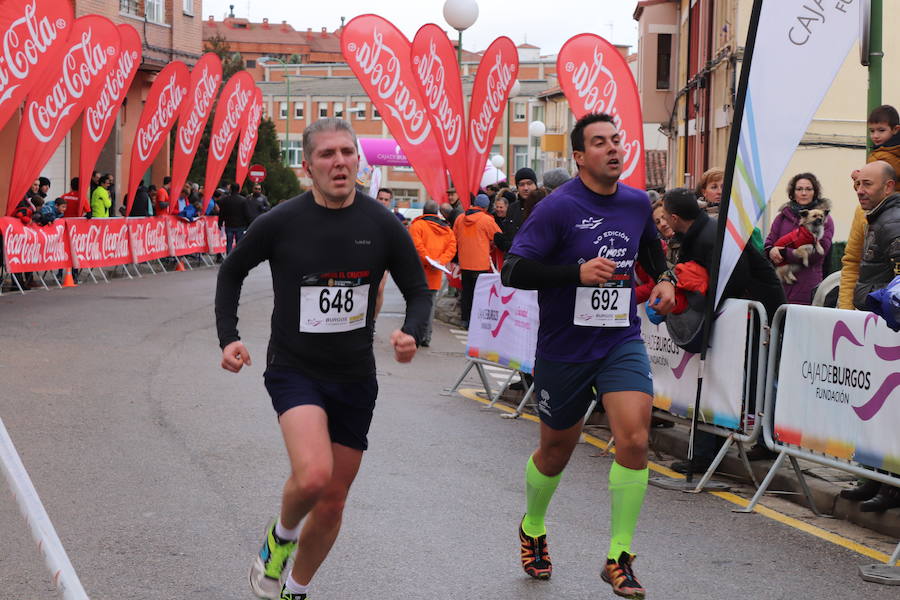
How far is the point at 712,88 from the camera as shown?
32.7m

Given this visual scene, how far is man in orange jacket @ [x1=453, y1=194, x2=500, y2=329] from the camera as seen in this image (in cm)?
1692

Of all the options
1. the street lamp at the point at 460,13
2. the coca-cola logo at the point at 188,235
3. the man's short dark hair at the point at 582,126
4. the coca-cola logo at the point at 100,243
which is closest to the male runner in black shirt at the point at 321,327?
the man's short dark hair at the point at 582,126

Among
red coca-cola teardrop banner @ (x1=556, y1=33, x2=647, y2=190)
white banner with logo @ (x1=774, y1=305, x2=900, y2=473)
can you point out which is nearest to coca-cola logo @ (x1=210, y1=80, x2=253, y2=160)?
red coca-cola teardrop banner @ (x1=556, y1=33, x2=647, y2=190)

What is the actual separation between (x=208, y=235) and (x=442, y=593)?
27.0 metres

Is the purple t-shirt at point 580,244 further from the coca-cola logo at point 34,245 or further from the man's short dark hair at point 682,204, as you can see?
the coca-cola logo at point 34,245

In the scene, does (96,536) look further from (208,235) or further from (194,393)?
(208,235)

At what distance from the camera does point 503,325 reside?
455 inches

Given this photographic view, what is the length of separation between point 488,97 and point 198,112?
433 inches

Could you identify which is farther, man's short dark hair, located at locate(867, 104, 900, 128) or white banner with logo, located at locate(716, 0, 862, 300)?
man's short dark hair, located at locate(867, 104, 900, 128)

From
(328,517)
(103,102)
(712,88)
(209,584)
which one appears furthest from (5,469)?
(712,88)

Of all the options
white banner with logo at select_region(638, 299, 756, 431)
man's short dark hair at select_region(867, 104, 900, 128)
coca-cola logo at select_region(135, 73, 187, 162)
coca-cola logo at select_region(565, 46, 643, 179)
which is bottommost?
white banner with logo at select_region(638, 299, 756, 431)

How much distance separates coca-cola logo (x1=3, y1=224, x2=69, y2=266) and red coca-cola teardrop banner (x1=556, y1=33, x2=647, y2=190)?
31.8 feet

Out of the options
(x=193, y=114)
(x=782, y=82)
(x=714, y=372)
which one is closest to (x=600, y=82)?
(x=714, y=372)

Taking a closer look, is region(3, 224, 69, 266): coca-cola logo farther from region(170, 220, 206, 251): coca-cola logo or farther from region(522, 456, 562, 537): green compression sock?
region(522, 456, 562, 537): green compression sock
